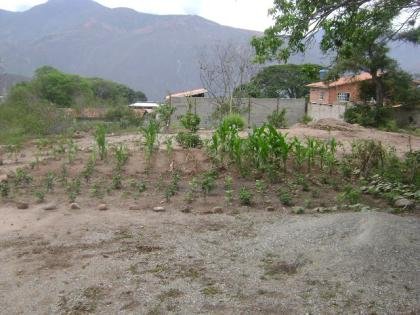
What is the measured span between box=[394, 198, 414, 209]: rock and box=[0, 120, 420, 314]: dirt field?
0.49ft

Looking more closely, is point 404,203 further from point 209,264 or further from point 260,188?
point 209,264

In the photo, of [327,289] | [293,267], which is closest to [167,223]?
[293,267]

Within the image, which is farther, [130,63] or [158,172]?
[130,63]

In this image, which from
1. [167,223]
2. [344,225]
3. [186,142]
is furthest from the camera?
[186,142]

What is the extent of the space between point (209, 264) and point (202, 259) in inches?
5.4

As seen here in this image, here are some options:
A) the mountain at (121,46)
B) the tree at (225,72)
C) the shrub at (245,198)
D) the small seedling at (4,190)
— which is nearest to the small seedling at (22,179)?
the small seedling at (4,190)

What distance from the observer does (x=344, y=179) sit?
304 inches

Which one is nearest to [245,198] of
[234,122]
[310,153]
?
[310,153]

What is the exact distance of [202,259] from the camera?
429 centimetres

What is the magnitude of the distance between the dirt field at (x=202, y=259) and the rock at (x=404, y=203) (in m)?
0.15

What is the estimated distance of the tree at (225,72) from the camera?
2327 centimetres

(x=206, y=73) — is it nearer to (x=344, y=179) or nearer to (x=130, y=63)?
(x=344, y=179)

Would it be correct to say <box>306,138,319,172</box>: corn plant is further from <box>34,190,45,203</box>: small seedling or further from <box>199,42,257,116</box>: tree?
Answer: <box>199,42,257,116</box>: tree

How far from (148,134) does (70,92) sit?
3334 centimetres
